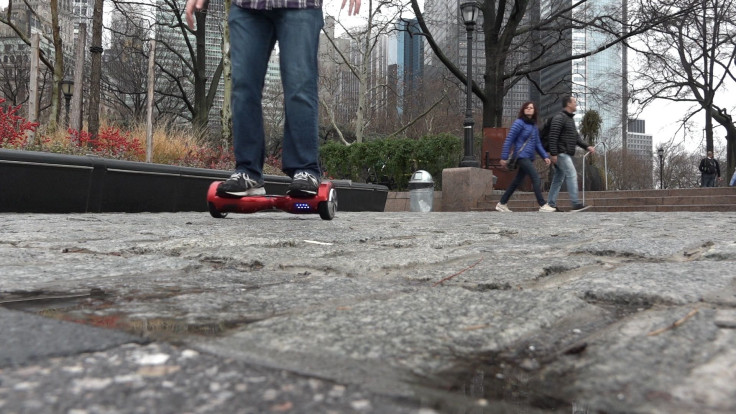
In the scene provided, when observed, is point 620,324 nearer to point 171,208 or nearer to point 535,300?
point 535,300

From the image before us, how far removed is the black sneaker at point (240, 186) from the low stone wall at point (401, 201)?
10.5 metres

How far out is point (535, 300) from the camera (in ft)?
4.05

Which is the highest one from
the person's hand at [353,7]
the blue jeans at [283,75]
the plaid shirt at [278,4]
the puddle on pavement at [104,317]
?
the person's hand at [353,7]

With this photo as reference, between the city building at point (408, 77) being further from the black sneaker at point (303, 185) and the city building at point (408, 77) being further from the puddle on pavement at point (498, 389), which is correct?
the puddle on pavement at point (498, 389)

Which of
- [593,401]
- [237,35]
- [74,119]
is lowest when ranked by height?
[593,401]

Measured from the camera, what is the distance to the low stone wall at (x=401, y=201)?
14.1m

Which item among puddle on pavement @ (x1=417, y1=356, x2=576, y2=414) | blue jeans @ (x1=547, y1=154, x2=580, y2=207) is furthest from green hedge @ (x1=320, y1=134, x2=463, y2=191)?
puddle on pavement @ (x1=417, y1=356, x2=576, y2=414)

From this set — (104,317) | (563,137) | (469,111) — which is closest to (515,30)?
(469,111)

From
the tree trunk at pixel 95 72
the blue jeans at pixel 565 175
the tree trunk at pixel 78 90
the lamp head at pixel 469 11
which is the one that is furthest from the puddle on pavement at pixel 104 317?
the lamp head at pixel 469 11

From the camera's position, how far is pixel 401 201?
14.8m

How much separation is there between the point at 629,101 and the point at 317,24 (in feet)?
91.9

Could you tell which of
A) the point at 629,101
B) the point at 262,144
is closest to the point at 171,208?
the point at 262,144

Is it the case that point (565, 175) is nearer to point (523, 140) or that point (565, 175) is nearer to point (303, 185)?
point (523, 140)

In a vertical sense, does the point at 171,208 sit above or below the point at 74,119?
below
